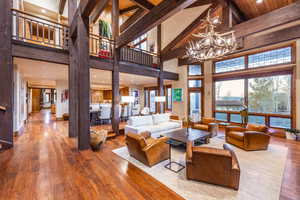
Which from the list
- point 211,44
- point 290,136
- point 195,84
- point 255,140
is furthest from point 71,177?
point 195,84

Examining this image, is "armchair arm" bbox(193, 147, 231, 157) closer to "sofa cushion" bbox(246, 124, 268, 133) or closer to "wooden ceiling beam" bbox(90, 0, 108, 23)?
"sofa cushion" bbox(246, 124, 268, 133)

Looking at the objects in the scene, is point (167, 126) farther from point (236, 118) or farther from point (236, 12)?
point (236, 12)

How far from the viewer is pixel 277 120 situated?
5.10 m

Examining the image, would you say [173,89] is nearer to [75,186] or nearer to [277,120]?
[277,120]

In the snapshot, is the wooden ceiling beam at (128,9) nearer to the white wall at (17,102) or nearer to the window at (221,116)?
the white wall at (17,102)

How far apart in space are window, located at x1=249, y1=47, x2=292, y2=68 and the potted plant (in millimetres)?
2516

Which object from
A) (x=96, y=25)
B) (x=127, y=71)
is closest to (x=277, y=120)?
(x=127, y=71)

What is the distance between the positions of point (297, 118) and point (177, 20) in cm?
665

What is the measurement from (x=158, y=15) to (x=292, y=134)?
581 centimetres

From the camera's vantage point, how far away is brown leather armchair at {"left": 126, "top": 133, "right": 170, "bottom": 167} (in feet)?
8.44

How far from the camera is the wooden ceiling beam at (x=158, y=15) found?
2.51 m

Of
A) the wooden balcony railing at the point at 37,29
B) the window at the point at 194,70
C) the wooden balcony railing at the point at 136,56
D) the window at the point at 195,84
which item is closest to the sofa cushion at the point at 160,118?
the wooden balcony railing at the point at 136,56

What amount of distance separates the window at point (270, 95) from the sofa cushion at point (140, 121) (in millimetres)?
4676

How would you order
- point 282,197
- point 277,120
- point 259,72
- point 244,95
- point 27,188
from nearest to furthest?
point 282,197 < point 27,188 < point 277,120 < point 259,72 < point 244,95
